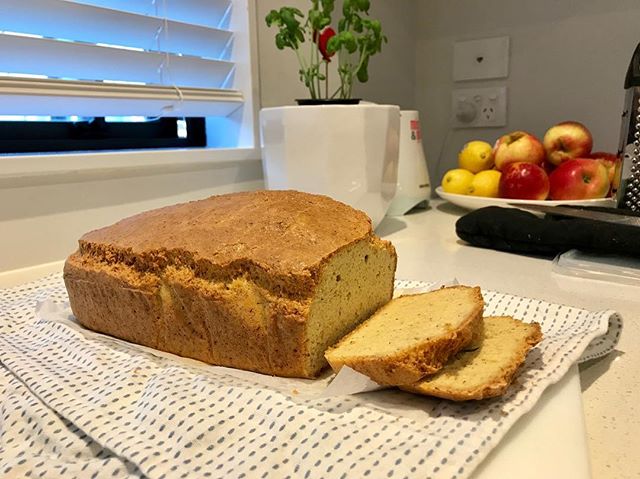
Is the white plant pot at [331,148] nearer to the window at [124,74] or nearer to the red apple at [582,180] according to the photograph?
the window at [124,74]

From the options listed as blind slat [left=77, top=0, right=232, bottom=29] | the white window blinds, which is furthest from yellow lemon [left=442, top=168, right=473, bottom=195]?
blind slat [left=77, top=0, right=232, bottom=29]

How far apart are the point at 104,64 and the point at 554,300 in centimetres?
101

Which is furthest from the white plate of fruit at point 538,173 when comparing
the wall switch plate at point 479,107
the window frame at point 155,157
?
the window frame at point 155,157

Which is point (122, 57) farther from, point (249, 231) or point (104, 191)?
point (249, 231)

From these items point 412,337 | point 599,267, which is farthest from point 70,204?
point 599,267

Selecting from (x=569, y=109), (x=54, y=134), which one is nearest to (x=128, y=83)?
(x=54, y=134)

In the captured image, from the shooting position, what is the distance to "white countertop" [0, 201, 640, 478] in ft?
1.54

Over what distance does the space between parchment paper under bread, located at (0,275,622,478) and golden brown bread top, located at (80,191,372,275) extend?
0.45 feet

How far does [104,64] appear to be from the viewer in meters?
1.14

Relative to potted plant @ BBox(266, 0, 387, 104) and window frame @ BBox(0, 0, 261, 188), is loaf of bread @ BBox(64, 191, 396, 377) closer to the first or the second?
window frame @ BBox(0, 0, 261, 188)

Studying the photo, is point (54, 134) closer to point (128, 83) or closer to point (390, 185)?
point (128, 83)

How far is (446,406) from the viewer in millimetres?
499

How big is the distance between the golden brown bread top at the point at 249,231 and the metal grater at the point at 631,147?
0.85 meters

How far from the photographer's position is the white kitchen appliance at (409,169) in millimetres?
1534
